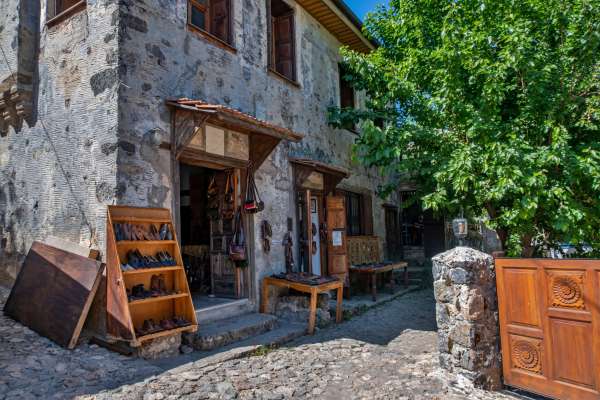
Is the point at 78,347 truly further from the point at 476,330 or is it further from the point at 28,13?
the point at 28,13

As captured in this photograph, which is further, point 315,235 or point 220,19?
point 315,235

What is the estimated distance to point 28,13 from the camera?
17.8 feet

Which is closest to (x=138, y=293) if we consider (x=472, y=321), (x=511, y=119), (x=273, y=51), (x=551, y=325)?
(x=472, y=321)

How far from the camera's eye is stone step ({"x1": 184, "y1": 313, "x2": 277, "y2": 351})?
445 centimetres

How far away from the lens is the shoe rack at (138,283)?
384 cm

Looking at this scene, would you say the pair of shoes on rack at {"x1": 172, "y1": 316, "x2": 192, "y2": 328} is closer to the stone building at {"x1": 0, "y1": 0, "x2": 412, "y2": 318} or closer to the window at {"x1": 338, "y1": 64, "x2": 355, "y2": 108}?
the stone building at {"x1": 0, "y1": 0, "x2": 412, "y2": 318}

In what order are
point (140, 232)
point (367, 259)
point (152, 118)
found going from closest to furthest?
point (140, 232) < point (152, 118) < point (367, 259)

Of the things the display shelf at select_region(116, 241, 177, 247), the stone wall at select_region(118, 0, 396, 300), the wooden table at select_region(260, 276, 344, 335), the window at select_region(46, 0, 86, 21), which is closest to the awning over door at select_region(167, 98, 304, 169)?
the stone wall at select_region(118, 0, 396, 300)

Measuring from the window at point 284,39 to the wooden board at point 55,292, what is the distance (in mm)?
4987

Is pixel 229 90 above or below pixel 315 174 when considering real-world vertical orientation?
above

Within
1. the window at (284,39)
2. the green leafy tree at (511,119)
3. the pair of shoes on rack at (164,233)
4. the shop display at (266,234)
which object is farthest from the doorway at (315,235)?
the pair of shoes on rack at (164,233)

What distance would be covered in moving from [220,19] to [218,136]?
79.3 inches

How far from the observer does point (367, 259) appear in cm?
951

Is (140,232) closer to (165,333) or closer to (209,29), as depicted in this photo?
(165,333)
